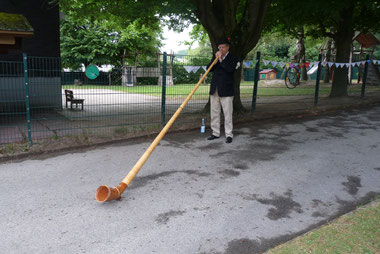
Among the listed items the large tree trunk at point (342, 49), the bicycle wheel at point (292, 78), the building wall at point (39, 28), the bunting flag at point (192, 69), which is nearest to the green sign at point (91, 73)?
the bunting flag at point (192, 69)

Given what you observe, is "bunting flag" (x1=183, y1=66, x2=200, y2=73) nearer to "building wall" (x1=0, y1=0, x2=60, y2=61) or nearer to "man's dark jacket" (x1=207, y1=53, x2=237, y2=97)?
"man's dark jacket" (x1=207, y1=53, x2=237, y2=97)

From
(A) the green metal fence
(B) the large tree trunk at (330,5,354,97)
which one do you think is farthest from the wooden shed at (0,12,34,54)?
(B) the large tree trunk at (330,5,354,97)

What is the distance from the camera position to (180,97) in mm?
8523

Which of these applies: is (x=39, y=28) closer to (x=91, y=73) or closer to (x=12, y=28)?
(x=12, y=28)

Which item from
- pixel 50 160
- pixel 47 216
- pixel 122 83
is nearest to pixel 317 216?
pixel 47 216

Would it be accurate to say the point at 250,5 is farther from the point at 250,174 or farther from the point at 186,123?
the point at 250,174

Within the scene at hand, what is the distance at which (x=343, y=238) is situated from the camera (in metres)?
2.94

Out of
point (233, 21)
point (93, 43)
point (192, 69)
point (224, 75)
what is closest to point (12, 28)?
point (192, 69)

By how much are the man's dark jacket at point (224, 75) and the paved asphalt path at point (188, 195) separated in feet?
3.91

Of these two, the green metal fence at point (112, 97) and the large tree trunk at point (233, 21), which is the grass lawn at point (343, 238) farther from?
the large tree trunk at point (233, 21)

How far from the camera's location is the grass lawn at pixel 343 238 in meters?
2.78

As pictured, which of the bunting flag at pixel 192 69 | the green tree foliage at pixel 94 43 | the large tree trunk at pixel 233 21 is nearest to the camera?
the bunting flag at pixel 192 69

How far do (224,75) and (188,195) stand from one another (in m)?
3.13

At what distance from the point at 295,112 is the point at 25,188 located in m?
8.35
